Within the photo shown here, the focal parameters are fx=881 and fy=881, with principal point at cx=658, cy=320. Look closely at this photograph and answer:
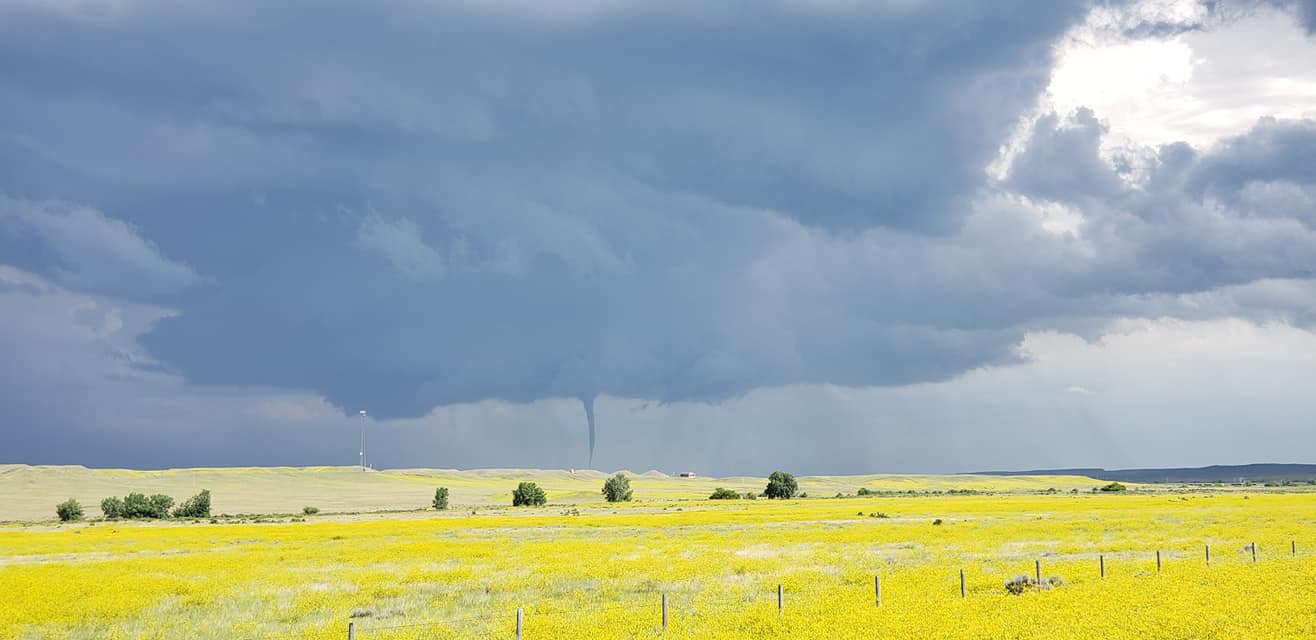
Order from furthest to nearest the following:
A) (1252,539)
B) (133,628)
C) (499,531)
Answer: (499,531), (1252,539), (133,628)

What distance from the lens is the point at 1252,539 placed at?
160 feet

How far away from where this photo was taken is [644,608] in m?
27.8

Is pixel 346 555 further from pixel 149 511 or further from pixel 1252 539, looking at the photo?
pixel 149 511

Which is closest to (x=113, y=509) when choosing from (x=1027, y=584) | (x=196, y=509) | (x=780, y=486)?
(x=196, y=509)

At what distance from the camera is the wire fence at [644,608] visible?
24703 millimetres

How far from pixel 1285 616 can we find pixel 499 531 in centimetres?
6067

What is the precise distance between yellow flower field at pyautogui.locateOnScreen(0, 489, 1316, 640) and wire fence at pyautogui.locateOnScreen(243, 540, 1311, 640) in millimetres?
165

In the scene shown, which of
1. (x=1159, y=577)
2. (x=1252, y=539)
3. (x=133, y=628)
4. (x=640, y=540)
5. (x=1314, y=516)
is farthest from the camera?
(x=1314, y=516)

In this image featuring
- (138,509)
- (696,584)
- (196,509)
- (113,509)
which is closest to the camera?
(696,584)

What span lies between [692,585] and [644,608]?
6.93 meters

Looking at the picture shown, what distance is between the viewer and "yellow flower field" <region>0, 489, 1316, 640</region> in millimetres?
24047

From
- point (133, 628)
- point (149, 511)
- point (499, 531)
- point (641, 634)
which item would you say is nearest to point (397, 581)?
point (133, 628)

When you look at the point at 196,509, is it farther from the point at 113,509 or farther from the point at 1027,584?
the point at 1027,584

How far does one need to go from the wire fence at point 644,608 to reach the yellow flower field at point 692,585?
0.17 metres
